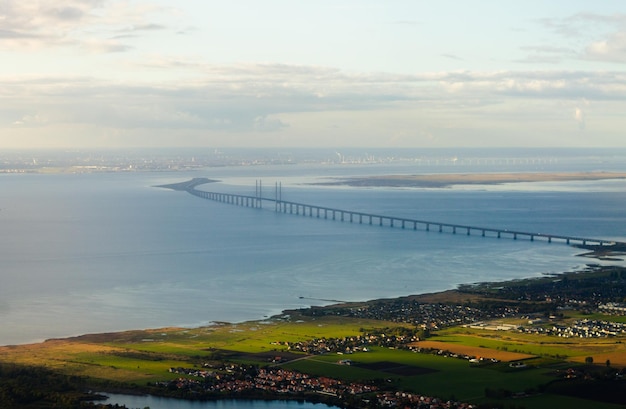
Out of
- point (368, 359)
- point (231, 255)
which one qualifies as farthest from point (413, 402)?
point (231, 255)

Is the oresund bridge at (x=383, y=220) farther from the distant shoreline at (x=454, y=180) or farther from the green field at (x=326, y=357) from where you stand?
the green field at (x=326, y=357)

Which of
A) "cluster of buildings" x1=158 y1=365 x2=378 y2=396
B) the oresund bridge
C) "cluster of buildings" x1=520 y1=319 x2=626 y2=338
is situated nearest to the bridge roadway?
the oresund bridge

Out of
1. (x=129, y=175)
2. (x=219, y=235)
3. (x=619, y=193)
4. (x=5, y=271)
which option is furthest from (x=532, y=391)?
(x=129, y=175)

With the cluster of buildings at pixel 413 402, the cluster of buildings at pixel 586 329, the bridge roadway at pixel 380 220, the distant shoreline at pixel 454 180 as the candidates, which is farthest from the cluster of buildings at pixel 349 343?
the distant shoreline at pixel 454 180

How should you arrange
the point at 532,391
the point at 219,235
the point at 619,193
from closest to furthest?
the point at 532,391 → the point at 219,235 → the point at 619,193

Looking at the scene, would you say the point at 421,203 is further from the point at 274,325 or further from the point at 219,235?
the point at 274,325
